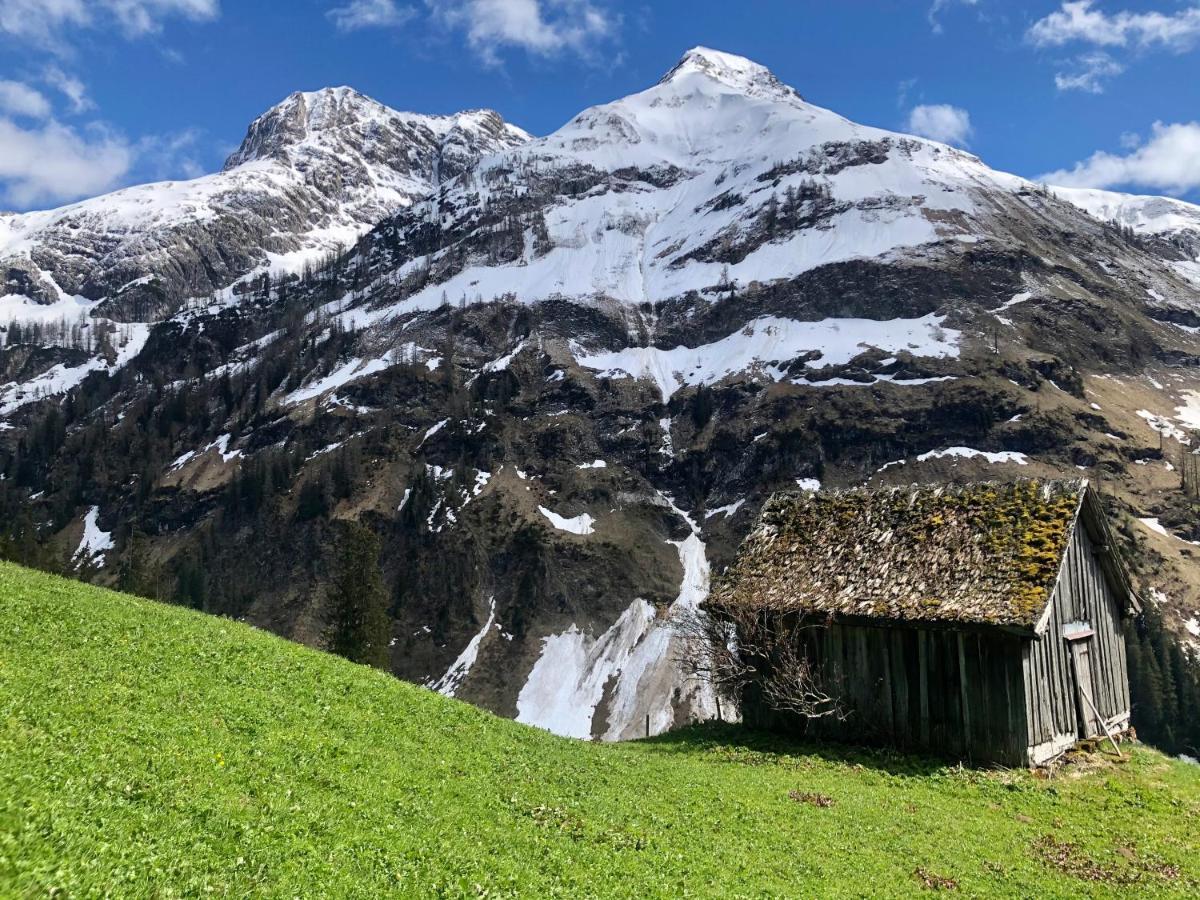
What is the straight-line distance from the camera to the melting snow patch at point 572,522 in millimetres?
131375

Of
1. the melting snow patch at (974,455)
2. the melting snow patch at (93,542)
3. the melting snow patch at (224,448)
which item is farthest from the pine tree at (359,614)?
the melting snow patch at (224,448)

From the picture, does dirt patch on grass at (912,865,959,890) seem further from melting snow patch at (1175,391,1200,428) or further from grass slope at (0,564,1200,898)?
melting snow patch at (1175,391,1200,428)

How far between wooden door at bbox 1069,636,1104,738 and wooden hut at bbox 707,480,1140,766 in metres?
0.07

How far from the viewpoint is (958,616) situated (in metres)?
24.1

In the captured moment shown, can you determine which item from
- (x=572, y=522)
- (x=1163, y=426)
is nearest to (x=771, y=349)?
(x=572, y=522)

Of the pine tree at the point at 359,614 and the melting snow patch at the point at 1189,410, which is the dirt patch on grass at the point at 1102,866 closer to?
the pine tree at the point at 359,614

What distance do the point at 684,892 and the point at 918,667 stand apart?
53.7 feet

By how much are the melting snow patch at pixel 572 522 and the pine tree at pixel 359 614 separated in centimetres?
6102

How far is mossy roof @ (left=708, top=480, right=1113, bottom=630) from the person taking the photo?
24.6m

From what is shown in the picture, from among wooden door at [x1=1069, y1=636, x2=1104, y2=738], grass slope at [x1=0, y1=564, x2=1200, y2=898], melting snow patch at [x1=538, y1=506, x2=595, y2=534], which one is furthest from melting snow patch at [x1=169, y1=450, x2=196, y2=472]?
wooden door at [x1=1069, y1=636, x2=1104, y2=738]

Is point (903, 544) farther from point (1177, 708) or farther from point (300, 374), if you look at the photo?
point (300, 374)

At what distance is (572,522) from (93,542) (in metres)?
102

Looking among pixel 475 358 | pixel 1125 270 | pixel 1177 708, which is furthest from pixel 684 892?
pixel 1125 270

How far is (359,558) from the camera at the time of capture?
70.3 metres
